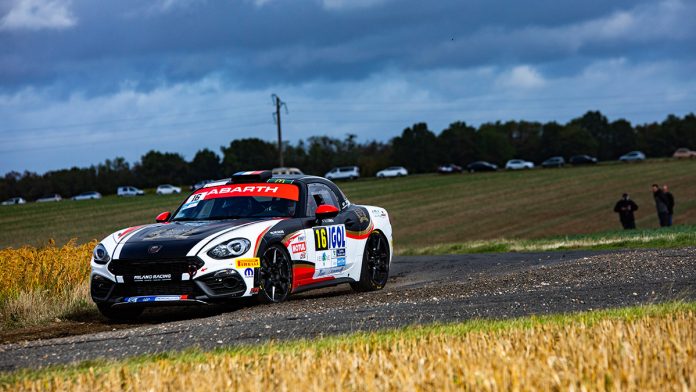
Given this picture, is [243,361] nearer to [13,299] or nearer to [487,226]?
[13,299]

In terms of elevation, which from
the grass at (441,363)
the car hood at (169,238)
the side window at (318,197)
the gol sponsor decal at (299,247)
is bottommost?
the grass at (441,363)

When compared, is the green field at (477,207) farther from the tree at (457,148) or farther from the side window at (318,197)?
the tree at (457,148)

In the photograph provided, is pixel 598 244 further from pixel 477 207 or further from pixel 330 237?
pixel 477 207

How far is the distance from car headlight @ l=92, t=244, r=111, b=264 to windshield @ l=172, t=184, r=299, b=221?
157cm

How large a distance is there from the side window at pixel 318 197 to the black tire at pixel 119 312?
2.51 metres

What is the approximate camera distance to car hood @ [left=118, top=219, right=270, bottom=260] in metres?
12.5

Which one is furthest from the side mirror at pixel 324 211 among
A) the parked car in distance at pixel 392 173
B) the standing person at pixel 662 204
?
the parked car in distance at pixel 392 173

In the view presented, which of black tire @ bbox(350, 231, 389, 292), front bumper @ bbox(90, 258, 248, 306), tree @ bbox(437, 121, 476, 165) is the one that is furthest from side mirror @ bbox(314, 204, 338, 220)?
tree @ bbox(437, 121, 476, 165)

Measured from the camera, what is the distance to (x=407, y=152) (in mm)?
132750

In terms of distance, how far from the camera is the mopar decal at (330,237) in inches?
563

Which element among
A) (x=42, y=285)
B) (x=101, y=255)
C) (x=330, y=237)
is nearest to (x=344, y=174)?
(x=42, y=285)

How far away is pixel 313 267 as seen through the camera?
14.2m

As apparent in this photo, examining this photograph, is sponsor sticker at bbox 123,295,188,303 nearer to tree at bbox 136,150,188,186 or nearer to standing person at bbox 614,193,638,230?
standing person at bbox 614,193,638,230

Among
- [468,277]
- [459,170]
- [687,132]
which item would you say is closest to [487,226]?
[468,277]
